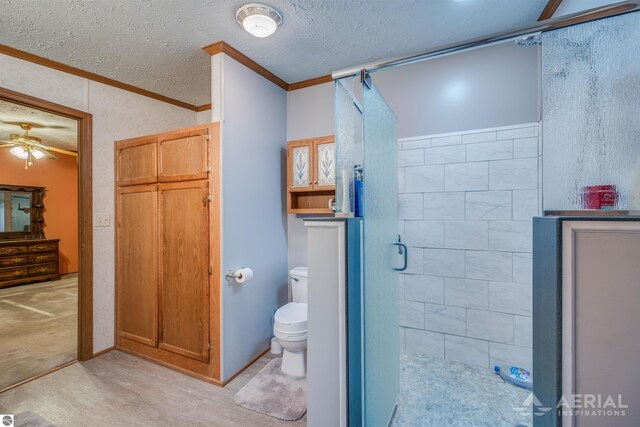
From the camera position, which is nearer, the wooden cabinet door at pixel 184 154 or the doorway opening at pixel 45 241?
the wooden cabinet door at pixel 184 154

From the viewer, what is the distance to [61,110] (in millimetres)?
2291

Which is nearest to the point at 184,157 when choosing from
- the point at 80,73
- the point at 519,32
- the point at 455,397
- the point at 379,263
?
the point at 80,73

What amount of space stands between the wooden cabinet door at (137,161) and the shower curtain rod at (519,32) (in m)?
1.91

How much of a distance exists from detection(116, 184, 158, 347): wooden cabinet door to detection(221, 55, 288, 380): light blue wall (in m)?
0.76

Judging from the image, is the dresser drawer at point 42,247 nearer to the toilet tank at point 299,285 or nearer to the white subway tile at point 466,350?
the toilet tank at point 299,285

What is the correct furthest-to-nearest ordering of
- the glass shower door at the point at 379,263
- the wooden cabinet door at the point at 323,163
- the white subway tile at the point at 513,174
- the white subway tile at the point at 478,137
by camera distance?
the wooden cabinet door at the point at 323,163
the white subway tile at the point at 478,137
the white subway tile at the point at 513,174
the glass shower door at the point at 379,263

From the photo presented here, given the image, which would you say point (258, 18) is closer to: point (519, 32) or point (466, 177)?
point (519, 32)

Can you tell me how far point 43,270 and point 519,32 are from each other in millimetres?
7481

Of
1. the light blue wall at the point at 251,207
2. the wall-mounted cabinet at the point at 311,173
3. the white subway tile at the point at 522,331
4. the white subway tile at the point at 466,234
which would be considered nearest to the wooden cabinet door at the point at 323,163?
the wall-mounted cabinet at the point at 311,173

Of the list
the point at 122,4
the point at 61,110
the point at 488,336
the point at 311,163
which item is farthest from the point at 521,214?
the point at 61,110

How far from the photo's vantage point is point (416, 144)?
2.37m

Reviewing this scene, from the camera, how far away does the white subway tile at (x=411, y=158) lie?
2.36 meters

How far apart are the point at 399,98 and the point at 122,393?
319 centimetres

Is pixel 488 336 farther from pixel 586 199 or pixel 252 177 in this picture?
pixel 252 177
